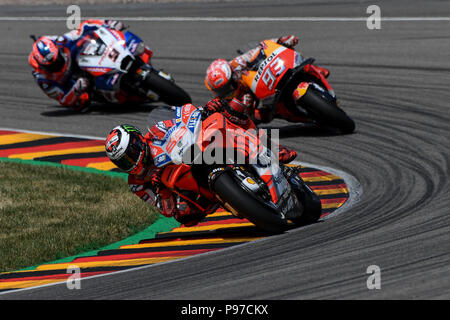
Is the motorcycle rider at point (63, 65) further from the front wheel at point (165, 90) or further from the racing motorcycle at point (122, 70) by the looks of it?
the front wheel at point (165, 90)

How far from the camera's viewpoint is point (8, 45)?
69.6 ft

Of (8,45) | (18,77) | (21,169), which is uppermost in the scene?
(8,45)

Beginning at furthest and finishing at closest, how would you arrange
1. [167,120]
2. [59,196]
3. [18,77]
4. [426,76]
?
[18,77] → [426,76] → [59,196] → [167,120]

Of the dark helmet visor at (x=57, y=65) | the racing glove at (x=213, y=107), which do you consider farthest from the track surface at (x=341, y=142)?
the dark helmet visor at (x=57, y=65)

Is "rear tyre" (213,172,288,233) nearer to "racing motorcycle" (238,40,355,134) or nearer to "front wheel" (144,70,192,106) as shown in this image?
"racing motorcycle" (238,40,355,134)

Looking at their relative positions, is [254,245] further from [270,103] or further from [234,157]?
[270,103]

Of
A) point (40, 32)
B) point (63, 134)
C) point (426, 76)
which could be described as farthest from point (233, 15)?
point (63, 134)

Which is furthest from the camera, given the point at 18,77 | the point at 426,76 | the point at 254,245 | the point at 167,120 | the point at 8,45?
the point at 8,45

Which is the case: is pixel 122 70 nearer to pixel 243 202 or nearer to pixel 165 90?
pixel 165 90

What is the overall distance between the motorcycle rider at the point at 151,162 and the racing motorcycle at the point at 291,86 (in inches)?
141

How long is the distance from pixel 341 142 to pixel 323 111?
0.51 metres

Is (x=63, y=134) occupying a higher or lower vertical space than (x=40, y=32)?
lower

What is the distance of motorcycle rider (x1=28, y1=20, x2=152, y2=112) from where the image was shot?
46.7 ft

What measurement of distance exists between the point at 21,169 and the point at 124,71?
318 cm
